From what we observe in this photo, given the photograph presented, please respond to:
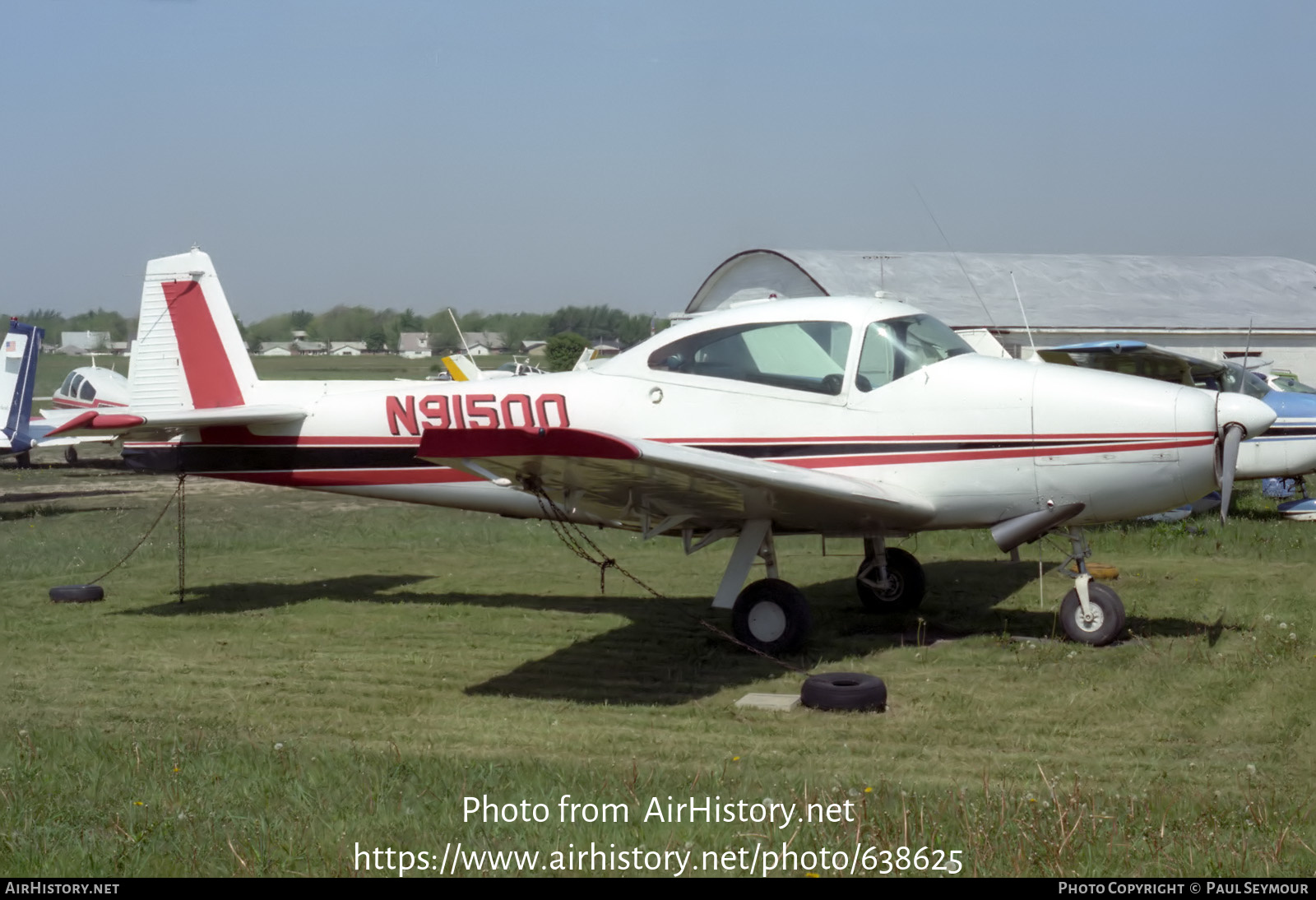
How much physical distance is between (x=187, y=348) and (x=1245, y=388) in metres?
12.2

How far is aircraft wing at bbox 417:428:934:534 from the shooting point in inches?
248

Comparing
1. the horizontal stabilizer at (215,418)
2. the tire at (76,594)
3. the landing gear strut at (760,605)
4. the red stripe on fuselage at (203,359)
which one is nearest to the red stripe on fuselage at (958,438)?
the landing gear strut at (760,605)

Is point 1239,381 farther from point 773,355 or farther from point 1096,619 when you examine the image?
point 773,355

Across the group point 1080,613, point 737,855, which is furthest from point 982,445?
point 737,855

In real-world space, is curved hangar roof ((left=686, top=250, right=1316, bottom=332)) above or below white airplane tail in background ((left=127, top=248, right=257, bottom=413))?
above

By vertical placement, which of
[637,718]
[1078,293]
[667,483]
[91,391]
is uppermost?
[1078,293]

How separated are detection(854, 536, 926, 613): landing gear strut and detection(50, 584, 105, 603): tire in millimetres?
6552

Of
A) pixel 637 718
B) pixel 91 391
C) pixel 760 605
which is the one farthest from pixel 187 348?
pixel 91 391

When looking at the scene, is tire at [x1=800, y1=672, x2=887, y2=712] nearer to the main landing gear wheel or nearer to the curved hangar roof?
the main landing gear wheel

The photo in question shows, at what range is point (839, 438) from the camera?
8.16 metres

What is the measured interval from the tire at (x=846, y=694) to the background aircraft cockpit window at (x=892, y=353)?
2.23 meters

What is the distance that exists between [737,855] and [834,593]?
21.7 feet

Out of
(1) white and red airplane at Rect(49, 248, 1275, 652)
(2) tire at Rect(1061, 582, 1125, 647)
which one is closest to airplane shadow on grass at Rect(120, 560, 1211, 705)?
(2) tire at Rect(1061, 582, 1125, 647)

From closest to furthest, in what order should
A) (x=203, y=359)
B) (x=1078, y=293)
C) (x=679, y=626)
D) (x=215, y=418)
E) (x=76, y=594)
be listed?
(x=679, y=626), (x=215, y=418), (x=76, y=594), (x=203, y=359), (x=1078, y=293)
